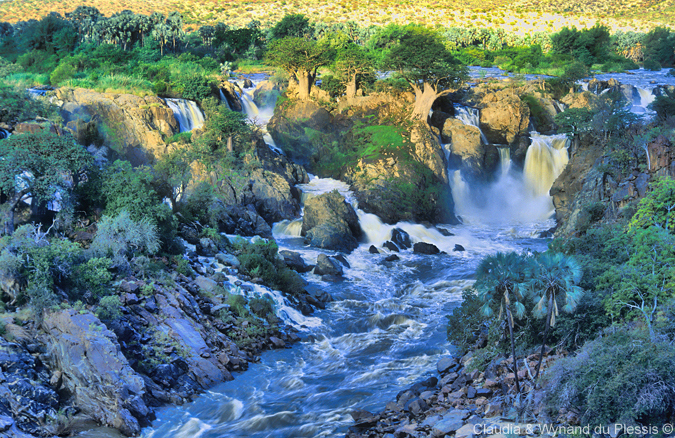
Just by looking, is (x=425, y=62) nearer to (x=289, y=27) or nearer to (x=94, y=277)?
(x=94, y=277)

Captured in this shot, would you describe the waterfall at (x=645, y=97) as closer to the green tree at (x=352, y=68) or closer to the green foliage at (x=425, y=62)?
the green foliage at (x=425, y=62)

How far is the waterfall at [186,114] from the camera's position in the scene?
44.2 m

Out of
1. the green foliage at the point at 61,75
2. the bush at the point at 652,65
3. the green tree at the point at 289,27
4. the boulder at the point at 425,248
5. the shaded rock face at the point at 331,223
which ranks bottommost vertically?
the boulder at the point at 425,248

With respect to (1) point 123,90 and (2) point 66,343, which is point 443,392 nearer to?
(2) point 66,343

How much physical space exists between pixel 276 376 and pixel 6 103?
23.7m

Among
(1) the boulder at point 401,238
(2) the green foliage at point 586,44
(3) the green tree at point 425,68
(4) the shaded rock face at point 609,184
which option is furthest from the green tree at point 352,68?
(2) the green foliage at point 586,44

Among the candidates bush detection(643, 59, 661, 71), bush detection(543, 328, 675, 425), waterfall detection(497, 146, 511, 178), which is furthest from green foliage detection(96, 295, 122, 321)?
bush detection(643, 59, 661, 71)

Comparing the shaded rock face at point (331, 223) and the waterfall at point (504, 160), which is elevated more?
the waterfall at point (504, 160)

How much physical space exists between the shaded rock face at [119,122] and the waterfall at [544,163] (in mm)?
28950

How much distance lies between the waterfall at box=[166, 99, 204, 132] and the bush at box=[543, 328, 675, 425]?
36.2m

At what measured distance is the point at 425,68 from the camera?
4547 cm

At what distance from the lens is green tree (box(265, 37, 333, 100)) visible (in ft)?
159

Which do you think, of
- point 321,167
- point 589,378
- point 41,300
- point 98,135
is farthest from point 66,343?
point 321,167

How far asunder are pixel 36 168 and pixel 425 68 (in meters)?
31.2
